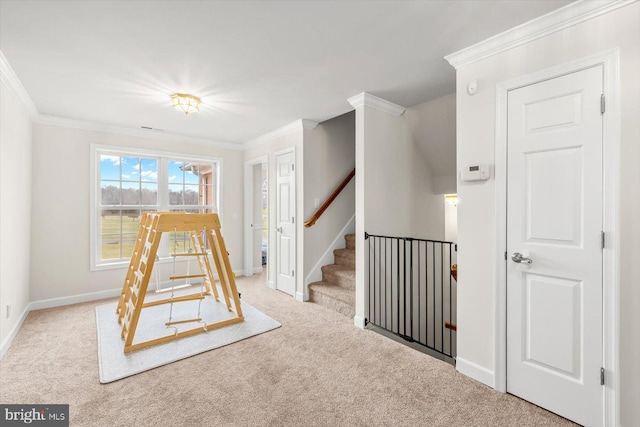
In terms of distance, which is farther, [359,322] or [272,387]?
[359,322]

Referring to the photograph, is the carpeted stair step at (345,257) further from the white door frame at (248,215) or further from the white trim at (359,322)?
the white door frame at (248,215)

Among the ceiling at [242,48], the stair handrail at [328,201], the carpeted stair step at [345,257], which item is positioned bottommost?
the carpeted stair step at [345,257]

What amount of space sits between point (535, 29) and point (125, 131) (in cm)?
491

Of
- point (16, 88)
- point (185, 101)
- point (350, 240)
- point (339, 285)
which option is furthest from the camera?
point (350, 240)

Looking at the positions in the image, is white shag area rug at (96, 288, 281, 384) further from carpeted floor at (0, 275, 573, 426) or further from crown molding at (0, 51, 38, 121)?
crown molding at (0, 51, 38, 121)

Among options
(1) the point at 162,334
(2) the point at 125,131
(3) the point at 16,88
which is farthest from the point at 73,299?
(3) the point at 16,88

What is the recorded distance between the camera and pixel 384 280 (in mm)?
3393

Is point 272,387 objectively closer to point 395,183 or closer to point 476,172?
point 476,172

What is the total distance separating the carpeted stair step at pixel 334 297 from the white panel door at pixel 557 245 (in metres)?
1.71

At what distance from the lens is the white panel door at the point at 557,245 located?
5.40 feet

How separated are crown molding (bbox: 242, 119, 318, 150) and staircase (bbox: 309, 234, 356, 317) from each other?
1.74 m

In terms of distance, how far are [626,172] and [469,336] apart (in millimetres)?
1439

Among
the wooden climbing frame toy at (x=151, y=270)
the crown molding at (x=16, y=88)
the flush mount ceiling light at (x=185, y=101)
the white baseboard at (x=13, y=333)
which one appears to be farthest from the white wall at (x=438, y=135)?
the white baseboard at (x=13, y=333)

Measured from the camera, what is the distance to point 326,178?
4.23 metres
